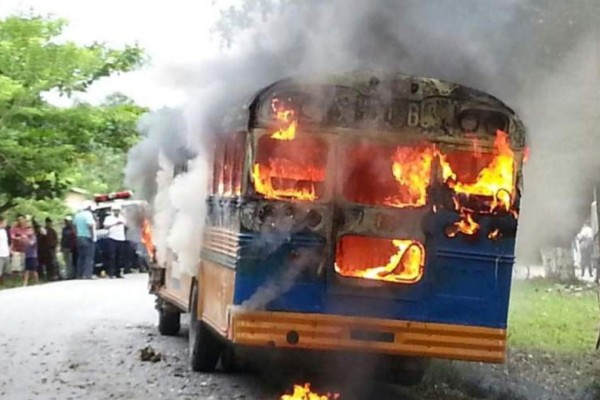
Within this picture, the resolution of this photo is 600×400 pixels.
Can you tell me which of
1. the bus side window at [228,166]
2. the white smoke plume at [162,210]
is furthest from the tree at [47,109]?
the bus side window at [228,166]

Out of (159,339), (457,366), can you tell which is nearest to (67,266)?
(159,339)

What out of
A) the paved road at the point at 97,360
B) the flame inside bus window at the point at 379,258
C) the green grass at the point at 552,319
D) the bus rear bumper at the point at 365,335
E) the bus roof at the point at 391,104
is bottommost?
the paved road at the point at 97,360

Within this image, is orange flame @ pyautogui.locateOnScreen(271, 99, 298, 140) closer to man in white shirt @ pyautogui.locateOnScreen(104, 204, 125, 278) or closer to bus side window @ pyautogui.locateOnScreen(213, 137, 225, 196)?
bus side window @ pyautogui.locateOnScreen(213, 137, 225, 196)

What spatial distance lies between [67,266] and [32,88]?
4.59m

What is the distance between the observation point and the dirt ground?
1007 cm

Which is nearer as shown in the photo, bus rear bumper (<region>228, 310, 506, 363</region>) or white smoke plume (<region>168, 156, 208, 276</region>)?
bus rear bumper (<region>228, 310, 506, 363</region>)

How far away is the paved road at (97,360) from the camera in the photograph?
9.98 m

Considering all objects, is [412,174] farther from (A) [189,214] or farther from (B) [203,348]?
(A) [189,214]

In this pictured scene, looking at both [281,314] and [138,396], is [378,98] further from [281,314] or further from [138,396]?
[138,396]

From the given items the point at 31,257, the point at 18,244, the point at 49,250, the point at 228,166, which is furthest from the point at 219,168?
the point at 49,250

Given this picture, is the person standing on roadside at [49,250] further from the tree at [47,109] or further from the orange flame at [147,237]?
the orange flame at [147,237]

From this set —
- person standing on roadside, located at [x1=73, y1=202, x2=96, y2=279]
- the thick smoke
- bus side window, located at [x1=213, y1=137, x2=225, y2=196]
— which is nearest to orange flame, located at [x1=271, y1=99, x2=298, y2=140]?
the thick smoke

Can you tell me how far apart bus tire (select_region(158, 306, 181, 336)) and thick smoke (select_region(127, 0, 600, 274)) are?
8.08 ft

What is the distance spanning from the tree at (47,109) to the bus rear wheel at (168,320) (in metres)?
8.75
